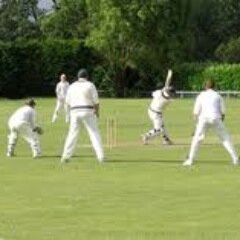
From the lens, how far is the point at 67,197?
15.4m

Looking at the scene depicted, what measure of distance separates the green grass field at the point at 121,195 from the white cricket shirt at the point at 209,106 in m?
1.06

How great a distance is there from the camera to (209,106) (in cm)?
2008

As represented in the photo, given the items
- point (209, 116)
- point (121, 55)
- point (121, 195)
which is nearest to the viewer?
point (121, 195)

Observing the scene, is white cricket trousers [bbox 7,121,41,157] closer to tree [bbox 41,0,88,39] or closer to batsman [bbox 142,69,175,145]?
batsman [bbox 142,69,175,145]

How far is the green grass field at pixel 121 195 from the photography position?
12.1 meters

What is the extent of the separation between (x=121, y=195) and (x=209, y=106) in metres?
5.07

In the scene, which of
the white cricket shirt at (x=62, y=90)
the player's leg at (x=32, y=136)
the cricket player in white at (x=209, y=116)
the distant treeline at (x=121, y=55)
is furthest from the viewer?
the distant treeline at (x=121, y=55)

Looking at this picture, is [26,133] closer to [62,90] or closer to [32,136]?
[32,136]

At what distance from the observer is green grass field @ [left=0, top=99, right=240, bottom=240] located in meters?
12.1

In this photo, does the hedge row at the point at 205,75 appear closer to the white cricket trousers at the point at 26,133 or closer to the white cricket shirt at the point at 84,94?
the white cricket trousers at the point at 26,133

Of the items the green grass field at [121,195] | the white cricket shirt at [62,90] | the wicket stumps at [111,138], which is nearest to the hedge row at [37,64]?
the white cricket shirt at [62,90]

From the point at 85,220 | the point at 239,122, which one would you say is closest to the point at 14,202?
the point at 85,220

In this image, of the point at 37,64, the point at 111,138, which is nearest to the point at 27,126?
the point at 111,138

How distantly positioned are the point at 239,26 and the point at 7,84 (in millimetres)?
38120
